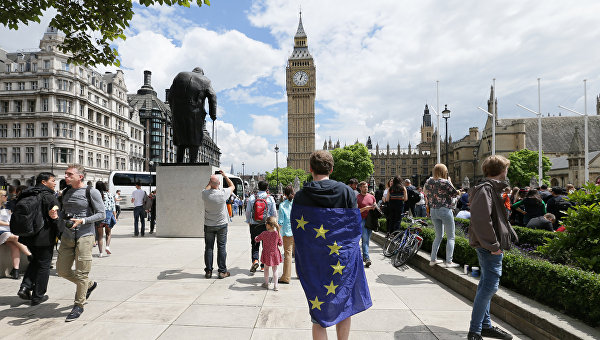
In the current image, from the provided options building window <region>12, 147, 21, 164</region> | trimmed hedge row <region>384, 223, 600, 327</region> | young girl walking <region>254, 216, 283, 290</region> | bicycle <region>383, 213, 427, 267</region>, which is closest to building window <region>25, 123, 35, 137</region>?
building window <region>12, 147, 21, 164</region>

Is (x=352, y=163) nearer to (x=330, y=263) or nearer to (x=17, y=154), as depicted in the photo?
(x=17, y=154)

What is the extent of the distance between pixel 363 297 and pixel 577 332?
2260 mm

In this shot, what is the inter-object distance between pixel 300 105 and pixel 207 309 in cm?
12000

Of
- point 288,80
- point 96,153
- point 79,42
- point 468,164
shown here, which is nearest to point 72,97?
point 96,153

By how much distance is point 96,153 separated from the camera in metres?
55.1

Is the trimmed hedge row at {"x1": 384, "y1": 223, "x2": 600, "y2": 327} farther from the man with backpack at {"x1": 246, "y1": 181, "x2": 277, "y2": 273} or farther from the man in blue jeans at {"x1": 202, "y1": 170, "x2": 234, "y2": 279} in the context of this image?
the man in blue jeans at {"x1": 202, "y1": 170, "x2": 234, "y2": 279}

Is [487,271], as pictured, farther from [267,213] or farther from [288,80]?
[288,80]

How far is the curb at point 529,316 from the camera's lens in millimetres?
3576

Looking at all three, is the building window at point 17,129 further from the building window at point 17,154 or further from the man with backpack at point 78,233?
the man with backpack at point 78,233

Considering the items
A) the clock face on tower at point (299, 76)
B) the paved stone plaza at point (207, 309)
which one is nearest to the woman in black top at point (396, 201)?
the paved stone plaza at point (207, 309)

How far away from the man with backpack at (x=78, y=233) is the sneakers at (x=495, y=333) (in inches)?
193

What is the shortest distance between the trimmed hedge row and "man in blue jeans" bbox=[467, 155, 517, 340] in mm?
784

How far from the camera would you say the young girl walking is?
6016mm

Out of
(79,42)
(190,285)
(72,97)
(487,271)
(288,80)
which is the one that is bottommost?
(190,285)
